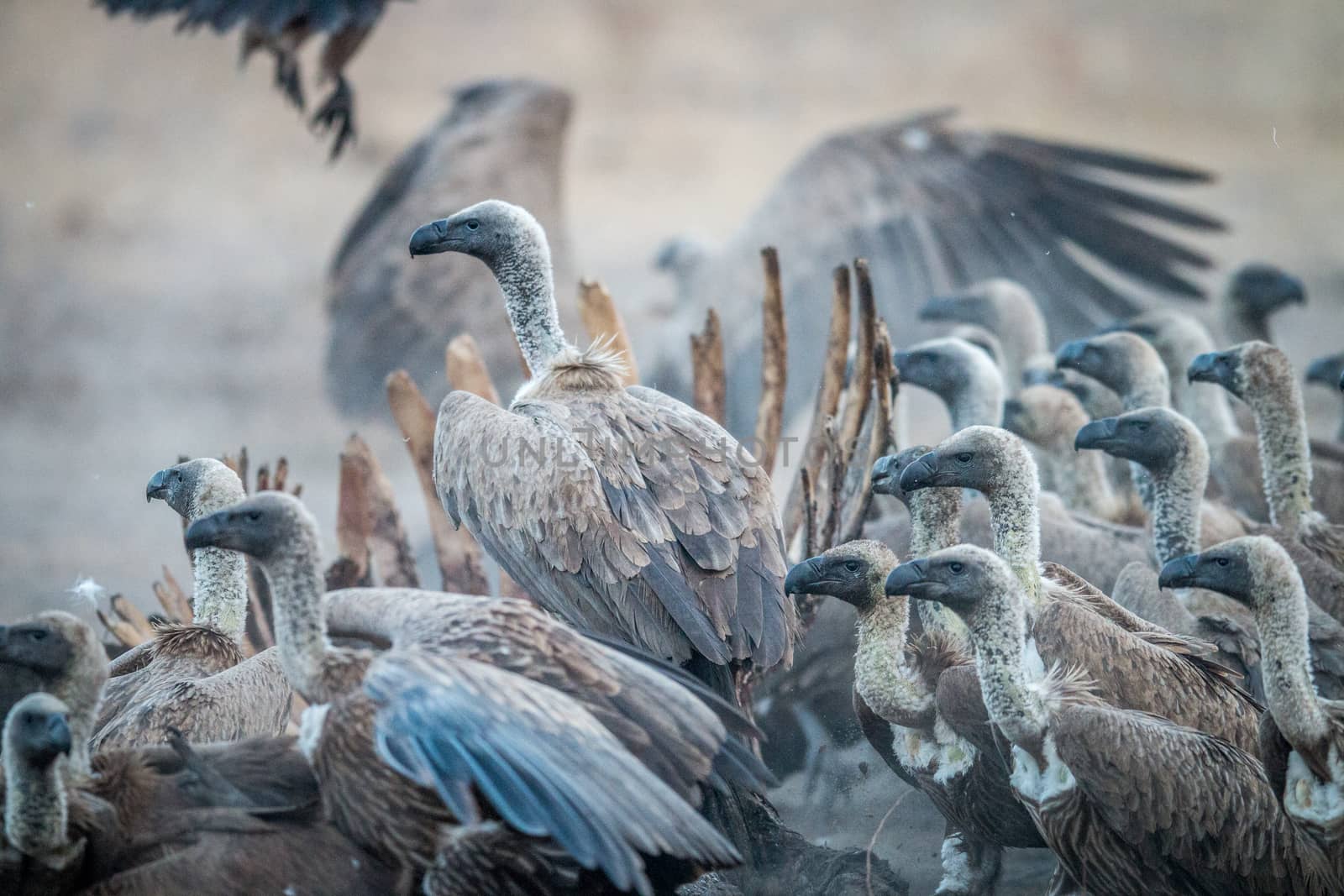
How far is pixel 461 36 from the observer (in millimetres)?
12266

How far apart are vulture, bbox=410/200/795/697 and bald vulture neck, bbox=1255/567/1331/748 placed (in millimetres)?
979

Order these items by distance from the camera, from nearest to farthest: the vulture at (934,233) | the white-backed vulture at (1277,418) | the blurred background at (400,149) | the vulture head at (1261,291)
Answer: the white-backed vulture at (1277,418) < the vulture head at (1261,291) < the vulture at (934,233) < the blurred background at (400,149)

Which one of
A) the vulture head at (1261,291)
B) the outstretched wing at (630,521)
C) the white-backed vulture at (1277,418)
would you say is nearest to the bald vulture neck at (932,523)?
the outstretched wing at (630,521)

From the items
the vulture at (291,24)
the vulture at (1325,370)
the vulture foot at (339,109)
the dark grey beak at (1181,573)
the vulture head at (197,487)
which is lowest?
the dark grey beak at (1181,573)

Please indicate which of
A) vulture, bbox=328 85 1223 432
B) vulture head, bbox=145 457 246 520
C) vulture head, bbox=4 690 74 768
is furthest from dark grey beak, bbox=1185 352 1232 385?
vulture head, bbox=4 690 74 768

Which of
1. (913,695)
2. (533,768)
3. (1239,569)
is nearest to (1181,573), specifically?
(1239,569)

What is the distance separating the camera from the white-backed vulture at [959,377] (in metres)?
5.11

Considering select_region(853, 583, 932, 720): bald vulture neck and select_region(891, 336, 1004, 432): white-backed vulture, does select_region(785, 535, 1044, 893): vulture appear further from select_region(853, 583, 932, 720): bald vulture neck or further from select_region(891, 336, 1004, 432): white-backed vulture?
select_region(891, 336, 1004, 432): white-backed vulture

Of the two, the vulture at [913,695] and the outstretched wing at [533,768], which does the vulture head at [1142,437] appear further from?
the outstretched wing at [533,768]

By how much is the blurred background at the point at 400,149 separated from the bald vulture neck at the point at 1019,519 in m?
6.00

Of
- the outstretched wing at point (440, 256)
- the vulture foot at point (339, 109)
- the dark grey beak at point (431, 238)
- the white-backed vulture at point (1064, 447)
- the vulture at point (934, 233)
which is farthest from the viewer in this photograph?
the outstretched wing at point (440, 256)

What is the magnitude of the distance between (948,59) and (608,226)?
3212mm

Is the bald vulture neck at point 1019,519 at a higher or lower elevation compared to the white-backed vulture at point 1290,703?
higher

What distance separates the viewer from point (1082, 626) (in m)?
3.25
